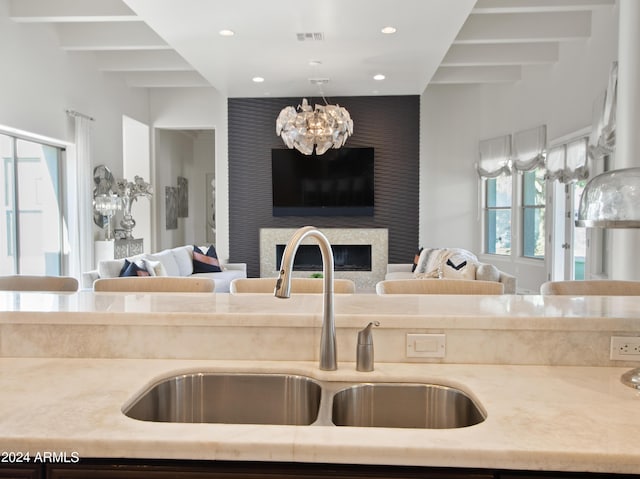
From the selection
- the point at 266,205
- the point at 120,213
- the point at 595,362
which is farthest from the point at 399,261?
the point at 595,362

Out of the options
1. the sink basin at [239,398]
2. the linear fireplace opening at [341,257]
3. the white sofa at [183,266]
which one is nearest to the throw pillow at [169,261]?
the white sofa at [183,266]

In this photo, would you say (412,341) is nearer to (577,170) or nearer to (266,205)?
(577,170)

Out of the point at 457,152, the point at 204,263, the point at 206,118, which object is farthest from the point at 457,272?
the point at 206,118

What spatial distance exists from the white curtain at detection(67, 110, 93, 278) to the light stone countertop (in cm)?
528

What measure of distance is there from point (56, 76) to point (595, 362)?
20.1ft

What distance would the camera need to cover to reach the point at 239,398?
140 cm

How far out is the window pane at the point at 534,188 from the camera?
7.13 meters

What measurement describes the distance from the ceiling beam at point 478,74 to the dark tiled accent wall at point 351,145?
0.66 m

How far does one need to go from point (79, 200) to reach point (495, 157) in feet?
18.8

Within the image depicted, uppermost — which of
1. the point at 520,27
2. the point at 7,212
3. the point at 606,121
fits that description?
Answer: the point at 520,27

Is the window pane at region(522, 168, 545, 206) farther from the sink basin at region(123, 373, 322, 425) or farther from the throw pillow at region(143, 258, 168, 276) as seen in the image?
the sink basin at region(123, 373, 322, 425)

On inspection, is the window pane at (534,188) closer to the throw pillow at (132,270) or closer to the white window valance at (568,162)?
the white window valance at (568,162)

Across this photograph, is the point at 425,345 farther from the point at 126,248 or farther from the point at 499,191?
the point at 499,191

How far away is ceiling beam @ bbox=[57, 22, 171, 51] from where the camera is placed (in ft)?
18.6
